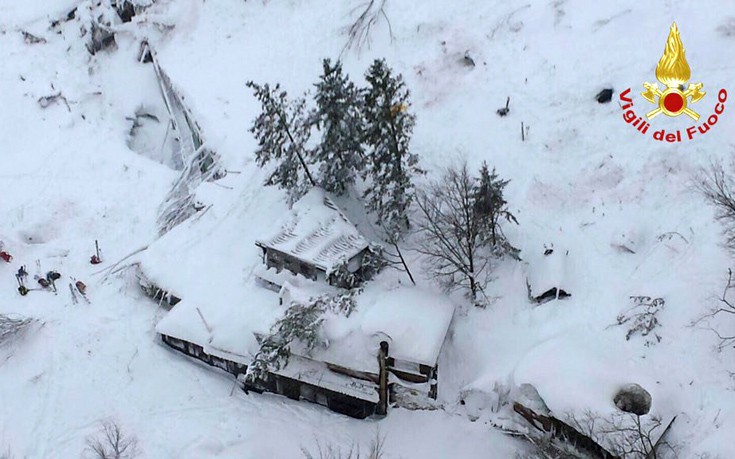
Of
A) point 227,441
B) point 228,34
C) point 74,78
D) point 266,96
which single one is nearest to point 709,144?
point 266,96

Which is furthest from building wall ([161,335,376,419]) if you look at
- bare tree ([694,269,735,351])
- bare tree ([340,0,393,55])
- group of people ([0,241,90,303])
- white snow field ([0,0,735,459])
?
bare tree ([340,0,393,55])

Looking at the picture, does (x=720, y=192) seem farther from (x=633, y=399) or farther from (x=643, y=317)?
(x=633, y=399)

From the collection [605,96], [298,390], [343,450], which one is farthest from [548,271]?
[298,390]

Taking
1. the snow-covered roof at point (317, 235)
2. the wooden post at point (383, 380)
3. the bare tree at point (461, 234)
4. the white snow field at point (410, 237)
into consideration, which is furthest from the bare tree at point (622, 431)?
the snow-covered roof at point (317, 235)

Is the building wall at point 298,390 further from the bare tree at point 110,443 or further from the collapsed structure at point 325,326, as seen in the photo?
the bare tree at point 110,443

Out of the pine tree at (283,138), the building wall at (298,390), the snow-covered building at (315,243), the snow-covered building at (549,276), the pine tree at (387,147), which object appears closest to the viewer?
the pine tree at (387,147)

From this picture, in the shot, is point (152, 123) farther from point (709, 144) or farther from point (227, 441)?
point (709, 144)
